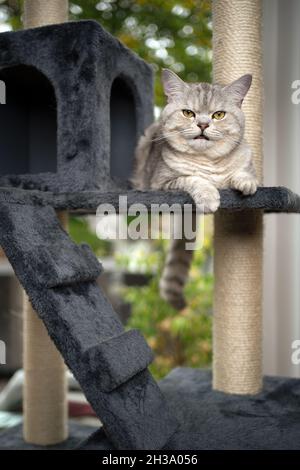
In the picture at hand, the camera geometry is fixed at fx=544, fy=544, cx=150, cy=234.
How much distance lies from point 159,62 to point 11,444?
1.84 meters

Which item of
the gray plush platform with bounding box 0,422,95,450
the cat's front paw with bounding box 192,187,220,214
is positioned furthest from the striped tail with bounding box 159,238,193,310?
the cat's front paw with bounding box 192,187,220,214

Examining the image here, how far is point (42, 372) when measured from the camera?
153 cm

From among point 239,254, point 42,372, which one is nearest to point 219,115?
point 239,254

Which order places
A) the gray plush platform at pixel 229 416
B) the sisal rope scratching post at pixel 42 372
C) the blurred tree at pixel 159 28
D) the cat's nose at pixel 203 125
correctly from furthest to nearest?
the blurred tree at pixel 159 28
the sisal rope scratching post at pixel 42 372
the cat's nose at pixel 203 125
the gray plush platform at pixel 229 416

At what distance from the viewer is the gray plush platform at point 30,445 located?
5.08 ft

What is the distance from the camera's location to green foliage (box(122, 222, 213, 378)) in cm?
253

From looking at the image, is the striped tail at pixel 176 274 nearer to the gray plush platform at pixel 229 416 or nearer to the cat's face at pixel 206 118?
the gray plush platform at pixel 229 416

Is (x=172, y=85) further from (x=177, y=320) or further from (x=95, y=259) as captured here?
(x=177, y=320)

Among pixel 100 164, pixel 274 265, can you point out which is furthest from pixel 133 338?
pixel 274 265

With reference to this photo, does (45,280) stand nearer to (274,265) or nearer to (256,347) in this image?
(256,347)
